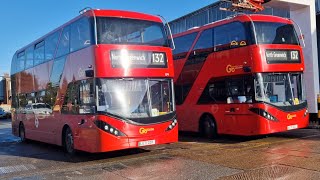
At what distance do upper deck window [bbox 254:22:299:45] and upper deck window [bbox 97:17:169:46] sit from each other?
10.1 ft

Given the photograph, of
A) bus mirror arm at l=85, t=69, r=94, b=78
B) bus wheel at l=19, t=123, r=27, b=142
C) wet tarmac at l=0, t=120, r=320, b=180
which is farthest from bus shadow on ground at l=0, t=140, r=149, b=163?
bus mirror arm at l=85, t=69, r=94, b=78

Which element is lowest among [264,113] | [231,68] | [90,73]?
[264,113]

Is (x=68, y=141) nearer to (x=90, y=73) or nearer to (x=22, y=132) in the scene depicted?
(x=90, y=73)

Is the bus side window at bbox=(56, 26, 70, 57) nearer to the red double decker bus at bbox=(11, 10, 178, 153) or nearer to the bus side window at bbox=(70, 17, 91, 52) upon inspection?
the red double decker bus at bbox=(11, 10, 178, 153)

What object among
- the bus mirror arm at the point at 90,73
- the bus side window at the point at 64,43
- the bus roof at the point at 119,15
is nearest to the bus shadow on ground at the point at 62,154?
the bus mirror arm at the point at 90,73

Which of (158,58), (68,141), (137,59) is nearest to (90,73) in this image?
(137,59)

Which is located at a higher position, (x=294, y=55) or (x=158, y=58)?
(x=294, y=55)

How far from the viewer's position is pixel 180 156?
10.0m

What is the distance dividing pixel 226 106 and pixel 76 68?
5134 mm

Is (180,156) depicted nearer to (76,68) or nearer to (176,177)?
(176,177)

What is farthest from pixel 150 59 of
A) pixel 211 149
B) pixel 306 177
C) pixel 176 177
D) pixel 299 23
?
pixel 299 23

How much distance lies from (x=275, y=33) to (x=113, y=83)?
5624 millimetres

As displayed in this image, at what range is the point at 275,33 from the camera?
40.4ft

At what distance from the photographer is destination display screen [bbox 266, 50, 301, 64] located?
11906mm
